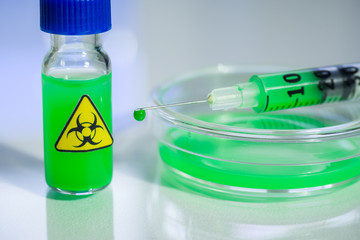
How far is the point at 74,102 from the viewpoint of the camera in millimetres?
908

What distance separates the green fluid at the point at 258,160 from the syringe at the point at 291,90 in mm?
70

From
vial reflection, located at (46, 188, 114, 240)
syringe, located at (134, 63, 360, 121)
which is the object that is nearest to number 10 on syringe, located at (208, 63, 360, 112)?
syringe, located at (134, 63, 360, 121)

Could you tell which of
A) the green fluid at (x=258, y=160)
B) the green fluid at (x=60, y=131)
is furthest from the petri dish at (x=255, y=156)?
the green fluid at (x=60, y=131)

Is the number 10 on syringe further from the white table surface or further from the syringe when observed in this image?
the white table surface

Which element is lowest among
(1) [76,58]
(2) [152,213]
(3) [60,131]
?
(2) [152,213]

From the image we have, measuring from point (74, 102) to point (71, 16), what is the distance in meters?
0.13

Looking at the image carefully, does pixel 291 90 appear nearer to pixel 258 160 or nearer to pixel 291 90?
pixel 291 90

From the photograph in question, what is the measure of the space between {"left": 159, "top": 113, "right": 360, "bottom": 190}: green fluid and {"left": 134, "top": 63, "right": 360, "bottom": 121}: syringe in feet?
0.23

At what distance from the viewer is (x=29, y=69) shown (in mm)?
1429

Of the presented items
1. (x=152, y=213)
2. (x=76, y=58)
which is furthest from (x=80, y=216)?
(x=76, y=58)

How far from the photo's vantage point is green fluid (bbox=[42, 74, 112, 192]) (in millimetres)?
909

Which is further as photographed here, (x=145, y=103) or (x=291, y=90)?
(x=145, y=103)

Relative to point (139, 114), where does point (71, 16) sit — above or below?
above

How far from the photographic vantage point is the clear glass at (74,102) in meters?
0.91
